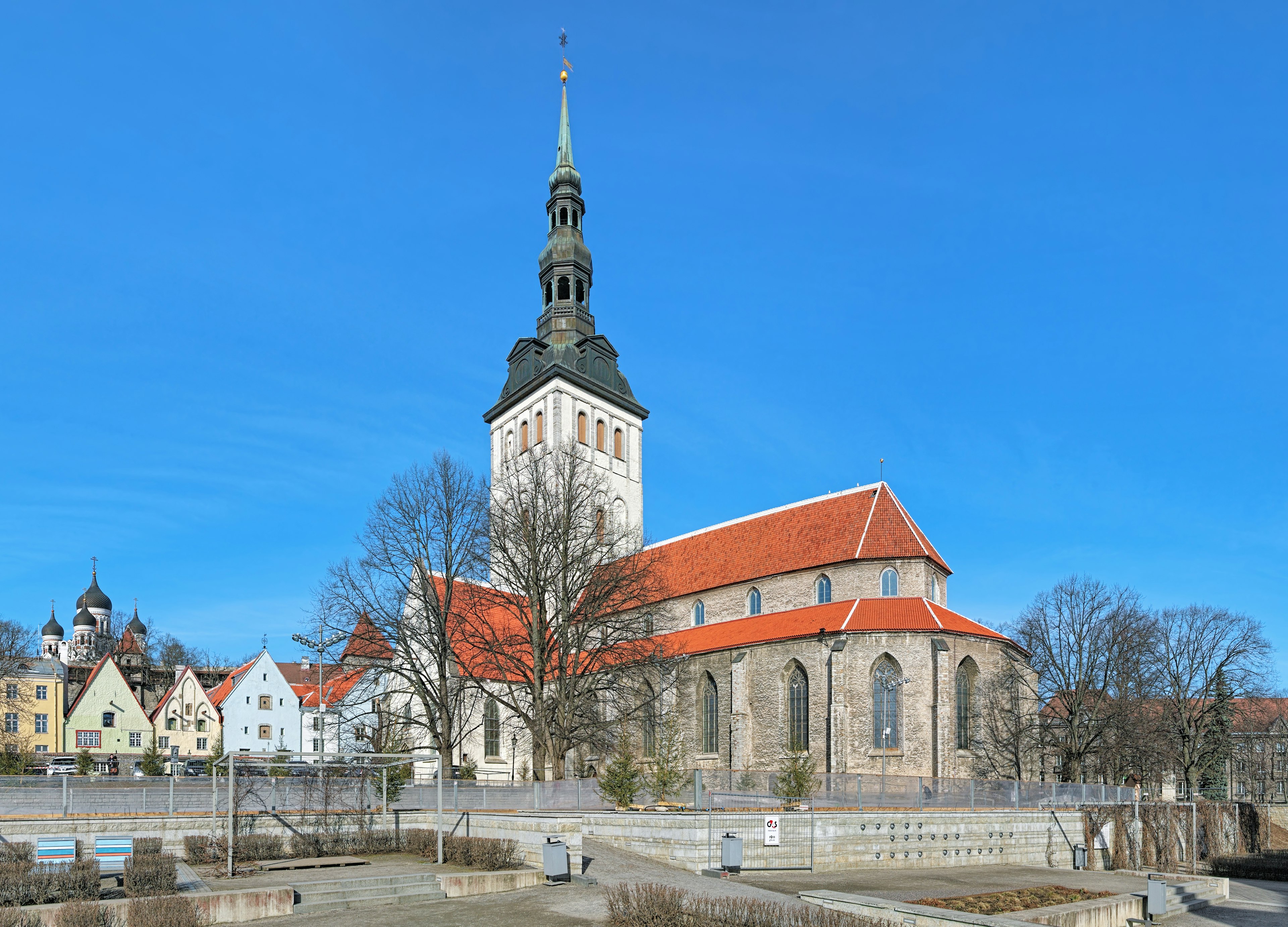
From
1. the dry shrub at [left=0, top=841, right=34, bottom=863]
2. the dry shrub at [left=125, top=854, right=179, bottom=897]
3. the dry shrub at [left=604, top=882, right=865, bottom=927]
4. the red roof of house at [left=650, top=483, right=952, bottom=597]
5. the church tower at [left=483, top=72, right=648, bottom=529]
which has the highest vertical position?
the church tower at [left=483, top=72, right=648, bottom=529]

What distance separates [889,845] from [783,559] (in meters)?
24.8

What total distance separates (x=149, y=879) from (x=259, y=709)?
2325 inches

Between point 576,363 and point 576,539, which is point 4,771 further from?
point 576,363

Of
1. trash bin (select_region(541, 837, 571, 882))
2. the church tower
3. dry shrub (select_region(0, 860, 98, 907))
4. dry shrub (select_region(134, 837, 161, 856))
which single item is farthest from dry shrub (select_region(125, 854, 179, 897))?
the church tower

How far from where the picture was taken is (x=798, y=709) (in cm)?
4547

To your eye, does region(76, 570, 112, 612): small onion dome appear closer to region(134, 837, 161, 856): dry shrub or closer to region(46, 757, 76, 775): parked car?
region(46, 757, 76, 775): parked car

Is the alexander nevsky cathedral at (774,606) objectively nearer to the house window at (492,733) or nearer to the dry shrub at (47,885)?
the house window at (492,733)

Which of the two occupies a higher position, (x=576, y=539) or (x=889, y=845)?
(x=576, y=539)

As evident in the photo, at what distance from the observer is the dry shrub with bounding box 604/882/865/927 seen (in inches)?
502

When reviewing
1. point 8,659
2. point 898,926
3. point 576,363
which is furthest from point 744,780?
point 8,659

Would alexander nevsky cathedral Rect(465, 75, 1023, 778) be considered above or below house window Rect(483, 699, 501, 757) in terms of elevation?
above

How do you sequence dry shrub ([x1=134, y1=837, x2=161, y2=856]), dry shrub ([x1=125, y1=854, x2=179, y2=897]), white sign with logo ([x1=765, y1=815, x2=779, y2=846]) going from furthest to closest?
white sign with logo ([x1=765, y1=815, x2=779, y2=846]), dry shrub ([x1=134, y1=837, x2=161, y2=856]), dry shrub ([x1=125, y1=854, x2=179, y2=897])

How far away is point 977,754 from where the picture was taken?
43406mm

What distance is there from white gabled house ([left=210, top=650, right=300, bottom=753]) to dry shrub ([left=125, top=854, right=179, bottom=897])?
56768 millimetres
